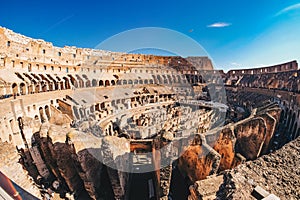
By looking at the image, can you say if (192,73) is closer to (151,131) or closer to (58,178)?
(151,131)

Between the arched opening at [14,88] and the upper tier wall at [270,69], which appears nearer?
the arched opening at [14,88]

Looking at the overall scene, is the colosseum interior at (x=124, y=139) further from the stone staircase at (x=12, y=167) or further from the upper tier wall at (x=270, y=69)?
the upper tier wall at (x=270, y=69)

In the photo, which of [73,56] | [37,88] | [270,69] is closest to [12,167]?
[37,88]

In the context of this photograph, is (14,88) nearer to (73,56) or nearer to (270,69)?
(73,56)

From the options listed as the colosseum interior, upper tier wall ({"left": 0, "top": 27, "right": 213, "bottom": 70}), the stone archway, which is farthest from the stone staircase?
upper tier wall ({"left": 0, "top": 27, "right": 213, "bottom": 70})

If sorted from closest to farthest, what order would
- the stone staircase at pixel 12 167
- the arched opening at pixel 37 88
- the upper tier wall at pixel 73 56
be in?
the stone staircase at pixel 12 167 < the arched opening at pixel 37 88 < the upper tier wall at pixel 73 56

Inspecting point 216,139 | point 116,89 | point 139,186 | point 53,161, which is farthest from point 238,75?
point 53,161

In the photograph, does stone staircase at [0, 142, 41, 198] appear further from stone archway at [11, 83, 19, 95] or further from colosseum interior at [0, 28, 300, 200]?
stone archway at [11, 83, 19, 95]

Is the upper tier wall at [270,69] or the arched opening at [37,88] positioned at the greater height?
the upper tier wall at [270,69]

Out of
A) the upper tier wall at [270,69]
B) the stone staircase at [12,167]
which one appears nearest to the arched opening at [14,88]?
the stone staircase at [12,167]
